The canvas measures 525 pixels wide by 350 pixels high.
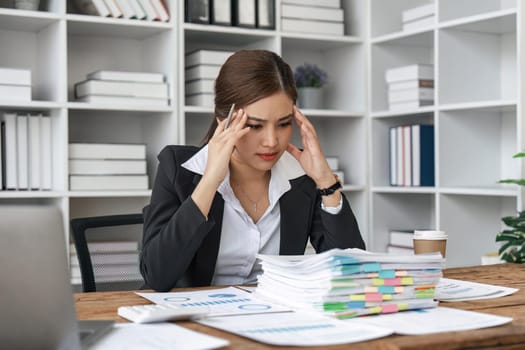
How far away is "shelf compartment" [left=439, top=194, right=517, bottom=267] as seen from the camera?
341cm

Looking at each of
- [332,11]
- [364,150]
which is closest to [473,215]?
[364,150]

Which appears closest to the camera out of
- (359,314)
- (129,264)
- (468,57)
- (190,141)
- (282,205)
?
(359,314)

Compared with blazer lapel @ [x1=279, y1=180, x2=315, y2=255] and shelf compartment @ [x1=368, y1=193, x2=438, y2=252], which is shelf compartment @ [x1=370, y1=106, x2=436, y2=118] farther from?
blazer lapel @ [x1=279, y1=180, x2=315, y2=255]

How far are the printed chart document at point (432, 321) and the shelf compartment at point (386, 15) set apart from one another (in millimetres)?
2548

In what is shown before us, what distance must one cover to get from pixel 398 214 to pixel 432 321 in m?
2.54

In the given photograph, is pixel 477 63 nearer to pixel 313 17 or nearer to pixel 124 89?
pixel 313 17

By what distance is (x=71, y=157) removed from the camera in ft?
10.4

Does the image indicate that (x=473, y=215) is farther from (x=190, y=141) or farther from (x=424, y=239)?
(x=424, y=239)

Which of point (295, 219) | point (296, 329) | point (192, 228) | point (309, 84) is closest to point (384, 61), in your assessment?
point (309, 84)

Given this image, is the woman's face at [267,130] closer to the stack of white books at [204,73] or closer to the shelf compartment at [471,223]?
the stack of white books at [204,73]

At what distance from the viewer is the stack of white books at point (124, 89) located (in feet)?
10.5

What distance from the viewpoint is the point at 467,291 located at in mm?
1688

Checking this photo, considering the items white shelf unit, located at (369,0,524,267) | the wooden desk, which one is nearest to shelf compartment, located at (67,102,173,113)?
white shelf unit, located at (369,0,524,267)

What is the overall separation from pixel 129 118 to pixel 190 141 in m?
0.31
